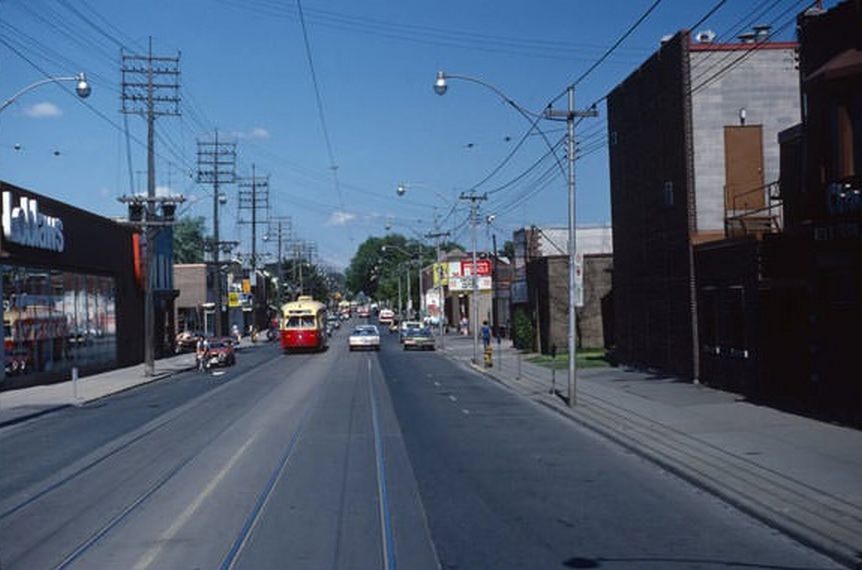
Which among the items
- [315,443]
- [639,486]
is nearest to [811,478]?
[639,486]

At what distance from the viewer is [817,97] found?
1923cm

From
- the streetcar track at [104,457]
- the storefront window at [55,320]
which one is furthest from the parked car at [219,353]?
the streetcar track at [104,457]

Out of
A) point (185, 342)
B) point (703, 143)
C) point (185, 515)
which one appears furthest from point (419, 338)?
point (185, 515)

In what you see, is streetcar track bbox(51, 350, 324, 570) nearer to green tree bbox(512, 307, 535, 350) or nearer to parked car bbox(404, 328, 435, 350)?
green tree bbox(512, 307, 535, 350)

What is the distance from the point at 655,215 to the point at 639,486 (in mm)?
19363

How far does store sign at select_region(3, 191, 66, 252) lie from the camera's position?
34844 millimetres

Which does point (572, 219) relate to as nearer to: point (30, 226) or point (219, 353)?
point (30, 226)

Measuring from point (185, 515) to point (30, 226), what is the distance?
28510 millimetres

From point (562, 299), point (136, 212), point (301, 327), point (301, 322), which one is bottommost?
point (301, 327)

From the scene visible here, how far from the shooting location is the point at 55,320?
4059 centimetres

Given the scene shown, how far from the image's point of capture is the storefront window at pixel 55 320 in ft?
120

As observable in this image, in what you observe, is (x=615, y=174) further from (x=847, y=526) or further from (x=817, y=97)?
(x=847, y=526)

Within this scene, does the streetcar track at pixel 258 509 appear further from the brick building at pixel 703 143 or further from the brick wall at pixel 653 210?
the brick wall at pixel 653 210

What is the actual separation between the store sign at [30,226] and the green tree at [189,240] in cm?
9481
